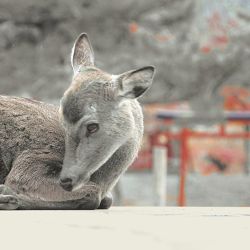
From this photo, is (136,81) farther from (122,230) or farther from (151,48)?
(151,48)

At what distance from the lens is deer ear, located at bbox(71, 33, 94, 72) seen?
149 inches

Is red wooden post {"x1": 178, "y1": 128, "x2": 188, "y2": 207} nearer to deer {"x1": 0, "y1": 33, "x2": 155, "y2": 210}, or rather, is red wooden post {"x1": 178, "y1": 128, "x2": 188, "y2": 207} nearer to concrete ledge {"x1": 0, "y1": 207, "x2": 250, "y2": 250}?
deer {"x1": 0, "y1": 33, "x2": 155, "y2": 210}

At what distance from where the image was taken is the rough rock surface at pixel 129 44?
11.6 meters

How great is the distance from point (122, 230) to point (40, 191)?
88 cm

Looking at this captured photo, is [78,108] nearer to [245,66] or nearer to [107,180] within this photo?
[107,180]

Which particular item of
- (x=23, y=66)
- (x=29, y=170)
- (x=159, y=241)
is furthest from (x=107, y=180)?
(x=23, y=66)

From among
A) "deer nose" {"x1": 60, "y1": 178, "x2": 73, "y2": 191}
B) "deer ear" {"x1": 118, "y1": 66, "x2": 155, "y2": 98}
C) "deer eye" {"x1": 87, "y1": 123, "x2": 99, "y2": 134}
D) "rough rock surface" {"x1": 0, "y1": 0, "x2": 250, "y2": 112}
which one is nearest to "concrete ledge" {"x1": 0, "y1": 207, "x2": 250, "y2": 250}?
"deer nose" {"x1": 60, "y1": 178, "x2": 73, "y2": 191}

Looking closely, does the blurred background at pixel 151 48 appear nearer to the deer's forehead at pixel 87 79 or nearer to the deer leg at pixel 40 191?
the deer's forehead at pixel 87 79

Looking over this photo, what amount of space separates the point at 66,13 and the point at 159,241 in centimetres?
960

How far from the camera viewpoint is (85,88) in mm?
3453

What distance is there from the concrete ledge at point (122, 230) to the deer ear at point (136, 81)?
1.78ft

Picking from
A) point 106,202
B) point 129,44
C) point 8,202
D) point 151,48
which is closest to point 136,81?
point 106,202

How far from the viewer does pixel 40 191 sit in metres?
3.49

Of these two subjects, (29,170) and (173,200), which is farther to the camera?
(173,200)
